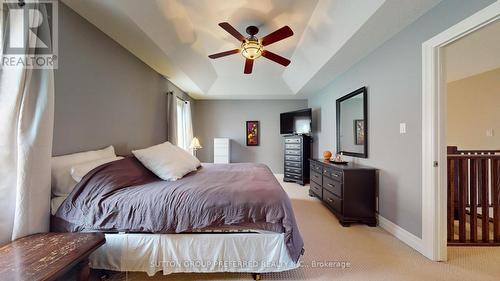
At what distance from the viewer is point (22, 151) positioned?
132 cm

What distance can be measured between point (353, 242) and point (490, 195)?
5.30 feet

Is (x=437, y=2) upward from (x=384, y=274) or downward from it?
upward

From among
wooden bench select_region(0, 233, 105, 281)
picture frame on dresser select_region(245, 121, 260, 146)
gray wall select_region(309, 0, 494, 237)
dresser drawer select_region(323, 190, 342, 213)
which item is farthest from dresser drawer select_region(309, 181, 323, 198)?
wooden bench select_region(0, 233, 105, 281)

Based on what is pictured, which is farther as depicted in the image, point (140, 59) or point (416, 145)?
point (140, 59)

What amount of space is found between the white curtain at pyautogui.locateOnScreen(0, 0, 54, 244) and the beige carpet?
29.4 inches

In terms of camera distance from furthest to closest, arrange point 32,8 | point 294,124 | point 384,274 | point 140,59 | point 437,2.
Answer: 1. point 294,124
2. point 140,59
3. point 437,2
4. point 384,274
5. point 32,8

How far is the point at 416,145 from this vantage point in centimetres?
204

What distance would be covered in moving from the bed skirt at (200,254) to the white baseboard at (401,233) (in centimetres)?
139

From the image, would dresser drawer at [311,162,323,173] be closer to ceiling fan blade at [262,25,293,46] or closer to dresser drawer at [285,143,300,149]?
dresser drawer at [285,143,300,149]

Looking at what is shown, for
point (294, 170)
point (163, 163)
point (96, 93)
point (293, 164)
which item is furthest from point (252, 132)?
point (96, 93)

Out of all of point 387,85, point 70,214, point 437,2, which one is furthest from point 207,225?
point 437,2

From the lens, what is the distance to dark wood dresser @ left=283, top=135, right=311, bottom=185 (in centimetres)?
479

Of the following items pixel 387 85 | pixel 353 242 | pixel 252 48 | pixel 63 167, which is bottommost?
pixel 353 242

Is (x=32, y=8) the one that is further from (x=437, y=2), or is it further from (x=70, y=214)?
(x=437, y=2)
